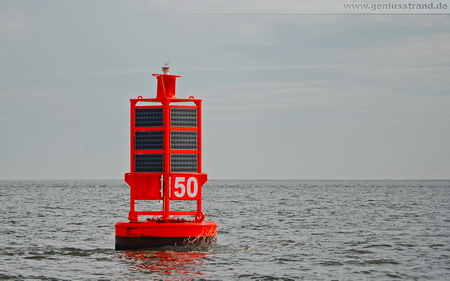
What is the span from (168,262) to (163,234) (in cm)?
137

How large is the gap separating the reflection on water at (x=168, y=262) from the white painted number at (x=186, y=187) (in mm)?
1805

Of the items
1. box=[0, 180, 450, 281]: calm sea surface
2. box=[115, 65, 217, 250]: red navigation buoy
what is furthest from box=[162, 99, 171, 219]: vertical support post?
box=[0, 180, 450, 281]: calm sea surface

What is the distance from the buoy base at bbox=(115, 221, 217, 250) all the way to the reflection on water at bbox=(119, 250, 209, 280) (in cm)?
26

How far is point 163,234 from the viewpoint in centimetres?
2059

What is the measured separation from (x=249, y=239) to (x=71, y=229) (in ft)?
31.6

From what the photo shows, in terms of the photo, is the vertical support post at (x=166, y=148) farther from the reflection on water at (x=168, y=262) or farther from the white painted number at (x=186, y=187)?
the reflection on water at (x=168, y=262)

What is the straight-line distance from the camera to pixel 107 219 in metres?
40.7

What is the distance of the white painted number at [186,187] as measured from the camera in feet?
70.0

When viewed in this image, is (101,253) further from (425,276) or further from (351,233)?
(351,233)

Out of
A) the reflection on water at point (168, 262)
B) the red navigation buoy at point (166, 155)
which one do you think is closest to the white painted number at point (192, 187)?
the red navigation buoy at point (166, 155)

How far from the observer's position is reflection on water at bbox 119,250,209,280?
18.0 metres

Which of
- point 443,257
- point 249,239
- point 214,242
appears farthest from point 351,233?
point 214,242

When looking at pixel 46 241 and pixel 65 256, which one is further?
pixel 46 241

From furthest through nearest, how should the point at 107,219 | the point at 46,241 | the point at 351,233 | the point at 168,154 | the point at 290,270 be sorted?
the point at 107,219
the point at 351,233
the point at 46,241
the point at 168,154
the point at 290,270
